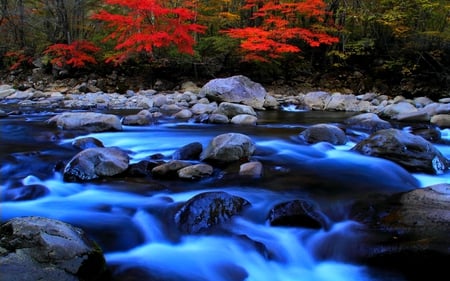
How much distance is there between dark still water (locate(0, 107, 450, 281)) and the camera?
2785mm

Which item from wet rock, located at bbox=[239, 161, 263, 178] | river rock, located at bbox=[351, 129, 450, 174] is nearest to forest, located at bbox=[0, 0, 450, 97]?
river rock, located at bbox=[351, 129, 450, 174]

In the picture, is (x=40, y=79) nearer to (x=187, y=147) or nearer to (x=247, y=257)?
(x=187, y=147)

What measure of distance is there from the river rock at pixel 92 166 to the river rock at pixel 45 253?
Result: 1907 mm

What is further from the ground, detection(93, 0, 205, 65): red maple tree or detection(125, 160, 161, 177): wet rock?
detection(93, 0, 205, 65): red maple tree

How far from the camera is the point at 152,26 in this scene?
1336 cm

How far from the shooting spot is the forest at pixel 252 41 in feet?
42.7

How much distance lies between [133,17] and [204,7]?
2.78 m

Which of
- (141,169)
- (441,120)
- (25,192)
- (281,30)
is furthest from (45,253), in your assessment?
(281,30)

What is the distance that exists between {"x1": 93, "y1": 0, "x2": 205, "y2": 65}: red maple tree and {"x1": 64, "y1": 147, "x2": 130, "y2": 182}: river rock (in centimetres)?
881

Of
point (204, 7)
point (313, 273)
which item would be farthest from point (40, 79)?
point (313, 273)

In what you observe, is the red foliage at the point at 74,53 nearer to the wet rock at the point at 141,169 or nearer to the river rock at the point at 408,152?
the wet rock at the point at 141,169

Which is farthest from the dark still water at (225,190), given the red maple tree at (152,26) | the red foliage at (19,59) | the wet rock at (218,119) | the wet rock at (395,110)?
the red foliage at (19,59)

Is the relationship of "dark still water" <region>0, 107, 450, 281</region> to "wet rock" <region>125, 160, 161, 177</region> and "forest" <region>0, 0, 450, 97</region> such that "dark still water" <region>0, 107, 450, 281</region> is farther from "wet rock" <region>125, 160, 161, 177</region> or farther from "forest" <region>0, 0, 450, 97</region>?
"forest" <region>0, 0, 450, 97</region>

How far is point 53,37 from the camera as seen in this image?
656 inches
